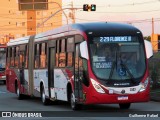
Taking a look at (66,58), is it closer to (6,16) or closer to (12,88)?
(12,88)

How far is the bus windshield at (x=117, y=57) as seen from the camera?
18.2 meters

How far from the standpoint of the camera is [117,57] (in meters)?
18.4

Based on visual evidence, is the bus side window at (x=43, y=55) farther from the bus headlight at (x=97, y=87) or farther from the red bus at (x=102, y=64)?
the bus headlight at (x=97, y=87)

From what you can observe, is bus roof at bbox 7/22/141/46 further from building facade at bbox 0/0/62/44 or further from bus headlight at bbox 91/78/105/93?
building facade at bbox 0/0/62/44

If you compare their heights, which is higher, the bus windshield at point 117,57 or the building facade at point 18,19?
the bus windshield at point 117,57

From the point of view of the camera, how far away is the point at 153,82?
85.8 feet

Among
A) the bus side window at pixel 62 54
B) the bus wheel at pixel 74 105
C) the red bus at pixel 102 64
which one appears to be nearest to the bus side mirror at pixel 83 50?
the red bus at pixel 102 64

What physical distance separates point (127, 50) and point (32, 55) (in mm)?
8053

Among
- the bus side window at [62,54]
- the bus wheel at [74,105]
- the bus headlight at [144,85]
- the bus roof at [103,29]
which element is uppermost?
the bus roof at [103,29]

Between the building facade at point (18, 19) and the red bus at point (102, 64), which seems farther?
the building facade at point (18, 19)

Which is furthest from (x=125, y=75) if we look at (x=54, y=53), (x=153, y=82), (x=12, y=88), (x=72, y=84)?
(x=12, y=88)

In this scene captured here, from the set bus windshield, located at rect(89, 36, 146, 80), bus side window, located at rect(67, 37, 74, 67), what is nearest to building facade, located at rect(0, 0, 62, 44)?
bus side window, located at rect(67, 37, 74, 67)

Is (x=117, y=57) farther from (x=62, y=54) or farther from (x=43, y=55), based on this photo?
(x=43, y=55)

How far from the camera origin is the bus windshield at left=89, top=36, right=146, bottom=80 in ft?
59.6
